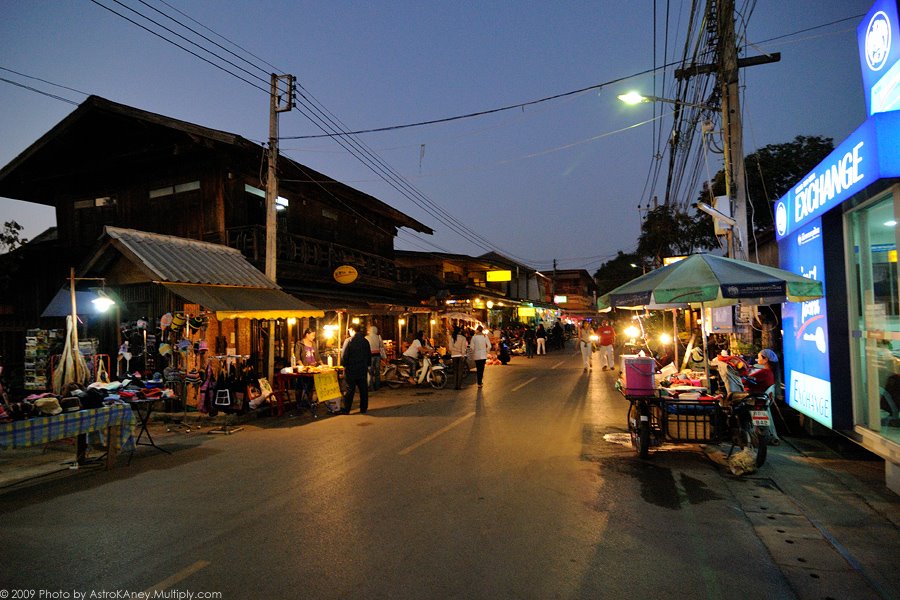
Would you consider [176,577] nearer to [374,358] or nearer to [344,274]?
[374,358]

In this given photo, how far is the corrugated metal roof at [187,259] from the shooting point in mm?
10961

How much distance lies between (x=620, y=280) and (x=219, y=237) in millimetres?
51241

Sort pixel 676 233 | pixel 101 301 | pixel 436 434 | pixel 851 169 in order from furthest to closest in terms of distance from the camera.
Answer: pixel 676 233 < pixel 101 301 < pixel 436 434 < pixel 851 169

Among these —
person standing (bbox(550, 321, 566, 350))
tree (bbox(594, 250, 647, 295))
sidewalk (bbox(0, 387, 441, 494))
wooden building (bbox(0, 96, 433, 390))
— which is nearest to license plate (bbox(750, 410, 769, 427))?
sidewalk (bbox(0, 387, 441, 494))

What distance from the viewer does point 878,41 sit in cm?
590

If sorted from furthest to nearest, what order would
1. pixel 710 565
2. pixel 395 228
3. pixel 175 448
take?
pixel 395 228 → pixel 175 448 → pixel 710 565

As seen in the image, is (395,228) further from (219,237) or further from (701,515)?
(701,515)

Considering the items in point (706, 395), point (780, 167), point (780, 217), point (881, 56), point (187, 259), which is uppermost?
point (780, 167)

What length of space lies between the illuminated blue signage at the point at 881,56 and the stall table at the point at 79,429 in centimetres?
1033

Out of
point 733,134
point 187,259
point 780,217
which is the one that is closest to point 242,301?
point 187,259

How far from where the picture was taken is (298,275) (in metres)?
16.6

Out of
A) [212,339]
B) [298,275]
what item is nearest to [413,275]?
[298,275]

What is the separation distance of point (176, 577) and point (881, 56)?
28.4 ft

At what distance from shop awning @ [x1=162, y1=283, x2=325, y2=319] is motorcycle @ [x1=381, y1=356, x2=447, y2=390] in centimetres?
471
